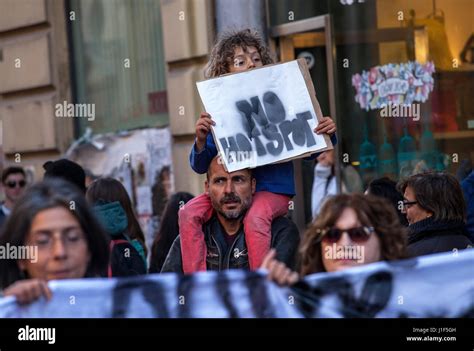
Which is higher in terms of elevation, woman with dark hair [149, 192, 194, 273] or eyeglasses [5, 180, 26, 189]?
eyeglasses [5, 180, 26, 189]

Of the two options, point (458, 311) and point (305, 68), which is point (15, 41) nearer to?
point (305, 68)

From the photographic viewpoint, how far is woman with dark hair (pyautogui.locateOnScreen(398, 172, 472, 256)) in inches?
231

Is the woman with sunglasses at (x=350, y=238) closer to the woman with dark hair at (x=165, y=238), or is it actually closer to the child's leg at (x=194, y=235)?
the child's leg at (x=194, y=235)

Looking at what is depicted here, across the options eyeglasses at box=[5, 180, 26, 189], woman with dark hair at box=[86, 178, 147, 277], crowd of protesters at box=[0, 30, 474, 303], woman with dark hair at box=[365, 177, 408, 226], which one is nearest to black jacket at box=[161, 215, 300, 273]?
crowd of protesters at box=[0, 30, 474, 303]

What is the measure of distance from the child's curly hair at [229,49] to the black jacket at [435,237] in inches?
44.9

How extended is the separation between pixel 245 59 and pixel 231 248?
97 cm

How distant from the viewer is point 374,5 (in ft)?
30.6

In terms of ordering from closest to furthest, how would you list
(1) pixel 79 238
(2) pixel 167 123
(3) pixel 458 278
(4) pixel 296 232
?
(1) pixel 79 238 < (3) pixel 458 278 < (4) pixel 296 232 < (2) pixel 167 123

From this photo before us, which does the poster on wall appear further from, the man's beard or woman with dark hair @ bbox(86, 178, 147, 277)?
the man's beard

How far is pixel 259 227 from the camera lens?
5.33 metres

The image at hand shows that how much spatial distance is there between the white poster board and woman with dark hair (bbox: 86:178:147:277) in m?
0.78

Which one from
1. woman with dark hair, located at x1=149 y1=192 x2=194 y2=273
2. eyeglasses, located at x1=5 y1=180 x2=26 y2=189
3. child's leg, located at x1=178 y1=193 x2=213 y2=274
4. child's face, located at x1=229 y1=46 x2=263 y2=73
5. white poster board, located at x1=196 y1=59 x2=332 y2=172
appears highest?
child's face, located at x1=229 y1=46 x2=263 y2=73
